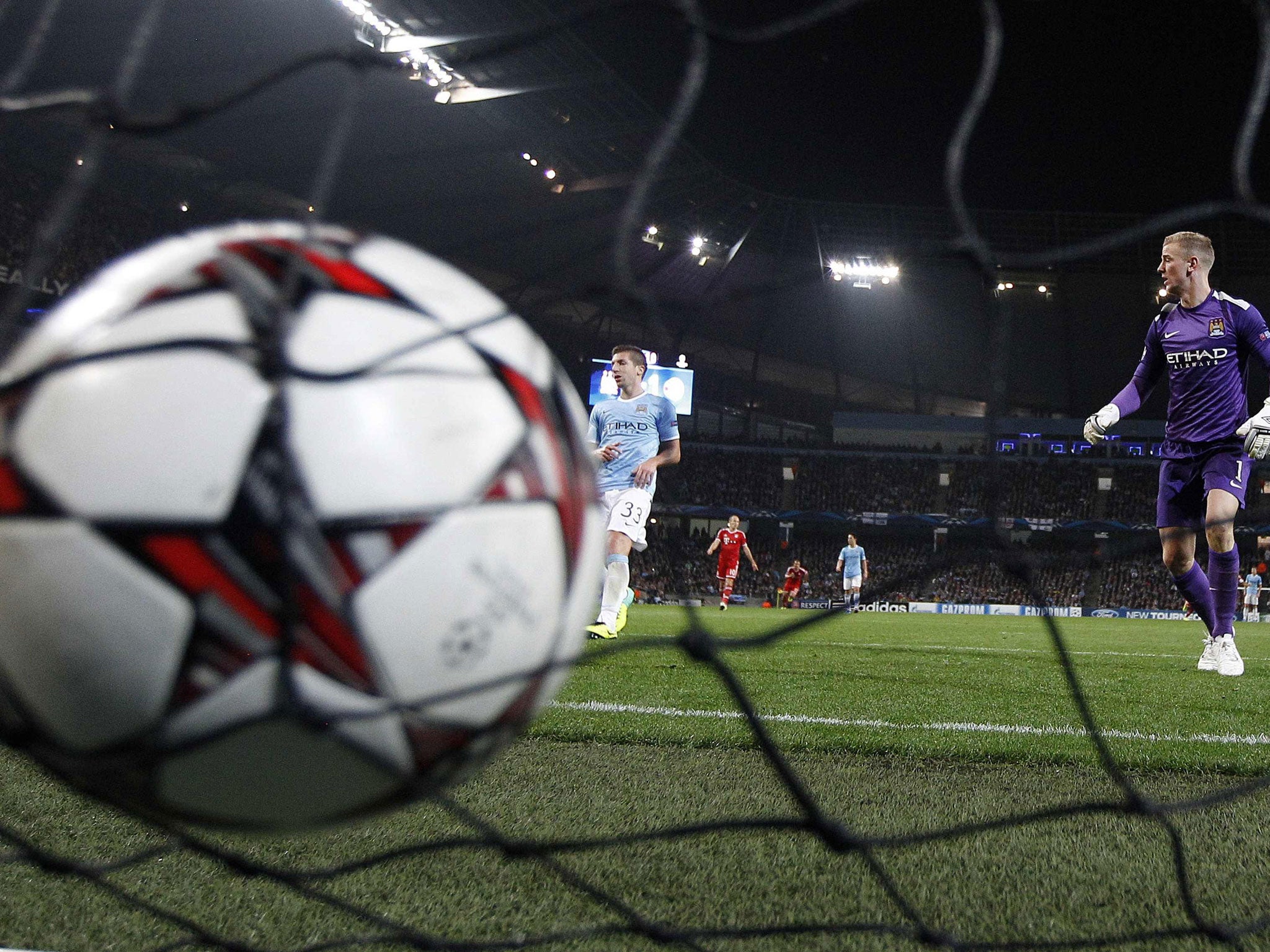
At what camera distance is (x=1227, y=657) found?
17.5 feet

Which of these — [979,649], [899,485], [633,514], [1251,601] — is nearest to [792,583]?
[1251,601]

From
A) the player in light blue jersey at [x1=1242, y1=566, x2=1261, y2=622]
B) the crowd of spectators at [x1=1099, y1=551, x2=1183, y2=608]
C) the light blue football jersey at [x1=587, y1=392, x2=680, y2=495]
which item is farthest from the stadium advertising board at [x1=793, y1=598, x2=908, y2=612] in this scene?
the light blue football jersey at [x1=587, y1=392, x2=680, y2=495]

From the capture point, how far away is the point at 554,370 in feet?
4.22

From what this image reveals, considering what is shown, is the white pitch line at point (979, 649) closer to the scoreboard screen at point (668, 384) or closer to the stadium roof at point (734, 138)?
the stadium roof at point (734, 138)

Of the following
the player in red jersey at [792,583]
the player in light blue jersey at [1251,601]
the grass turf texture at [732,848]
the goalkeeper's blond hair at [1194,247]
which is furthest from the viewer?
the player in light blue jersey at [1251,601]

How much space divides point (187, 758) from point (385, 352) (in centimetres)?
46

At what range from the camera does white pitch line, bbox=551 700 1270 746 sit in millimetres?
3029

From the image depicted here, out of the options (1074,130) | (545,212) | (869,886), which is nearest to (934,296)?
(1074,130)

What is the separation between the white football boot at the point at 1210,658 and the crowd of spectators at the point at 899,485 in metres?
24.9

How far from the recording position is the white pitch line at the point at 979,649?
23.1 feet

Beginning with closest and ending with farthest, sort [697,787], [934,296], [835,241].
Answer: [697,787] → [835,241] → [934,296]

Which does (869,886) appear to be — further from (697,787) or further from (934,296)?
(934,296)

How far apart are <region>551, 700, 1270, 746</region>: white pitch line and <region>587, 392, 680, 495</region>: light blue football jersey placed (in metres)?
2.93

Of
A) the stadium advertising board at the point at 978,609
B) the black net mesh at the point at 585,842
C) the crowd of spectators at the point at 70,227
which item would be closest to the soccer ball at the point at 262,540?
the black net mesh at the point at 585,842
